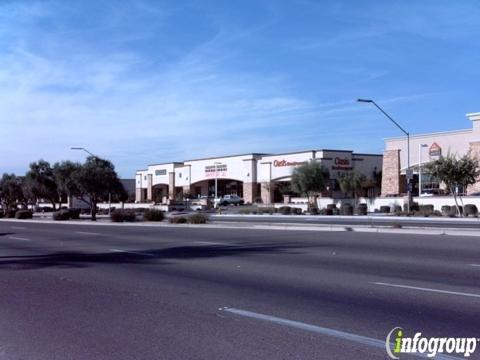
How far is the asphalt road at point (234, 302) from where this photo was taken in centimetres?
779

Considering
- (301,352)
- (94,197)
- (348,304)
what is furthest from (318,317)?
(94,197)

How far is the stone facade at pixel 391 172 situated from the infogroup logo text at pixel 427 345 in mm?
75626

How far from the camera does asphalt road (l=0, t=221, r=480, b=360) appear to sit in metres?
7.79

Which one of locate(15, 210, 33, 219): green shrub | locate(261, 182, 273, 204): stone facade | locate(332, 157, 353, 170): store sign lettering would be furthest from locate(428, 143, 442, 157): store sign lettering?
locate(15, 210, 33, 219): green shrub

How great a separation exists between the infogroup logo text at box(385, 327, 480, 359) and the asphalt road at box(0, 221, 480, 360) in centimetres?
16

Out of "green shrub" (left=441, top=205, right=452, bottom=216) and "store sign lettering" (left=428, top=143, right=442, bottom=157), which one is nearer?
"green shrub" (left=441, top=205, right=452, bottom=216)

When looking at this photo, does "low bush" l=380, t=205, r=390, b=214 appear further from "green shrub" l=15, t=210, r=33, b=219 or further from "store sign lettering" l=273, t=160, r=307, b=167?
"green shrub" l=15, t=210, r=33, b=219

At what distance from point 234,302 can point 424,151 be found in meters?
71.5

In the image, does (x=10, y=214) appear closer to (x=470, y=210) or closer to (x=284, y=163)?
(x=284, y=163)

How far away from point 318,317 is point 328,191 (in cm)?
7421

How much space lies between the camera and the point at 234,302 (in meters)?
10.7

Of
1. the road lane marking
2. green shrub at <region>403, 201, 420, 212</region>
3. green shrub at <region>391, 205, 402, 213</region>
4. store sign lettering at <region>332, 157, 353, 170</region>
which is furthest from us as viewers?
store sign lettering at <region>332, 157, 353, 170</region>

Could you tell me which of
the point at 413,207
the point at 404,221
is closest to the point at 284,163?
the point at 413,207

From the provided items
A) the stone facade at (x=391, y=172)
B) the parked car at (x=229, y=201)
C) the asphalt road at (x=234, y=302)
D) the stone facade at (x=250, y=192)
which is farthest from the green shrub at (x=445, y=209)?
the stone facade at (x=250, y=192)
